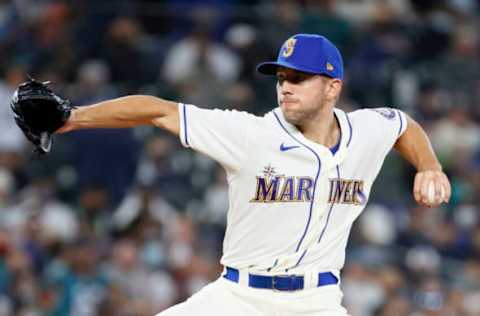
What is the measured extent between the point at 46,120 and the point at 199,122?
68 cm

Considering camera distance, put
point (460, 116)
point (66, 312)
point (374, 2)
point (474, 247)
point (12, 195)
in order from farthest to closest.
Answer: point (374, 2) → point (460, 116) → point (474, 247) → point (12, 195) → point (66, 312)

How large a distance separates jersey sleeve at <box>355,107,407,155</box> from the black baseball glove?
1.46 metres

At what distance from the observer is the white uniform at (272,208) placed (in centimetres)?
514

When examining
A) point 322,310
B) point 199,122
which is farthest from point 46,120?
point 322,310

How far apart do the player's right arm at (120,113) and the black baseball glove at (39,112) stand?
51 mm

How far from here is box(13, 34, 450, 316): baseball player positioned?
5121 mm

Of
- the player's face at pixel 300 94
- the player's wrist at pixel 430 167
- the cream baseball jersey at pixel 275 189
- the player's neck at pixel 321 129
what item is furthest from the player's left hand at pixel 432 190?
the player's face at pixel 300 94

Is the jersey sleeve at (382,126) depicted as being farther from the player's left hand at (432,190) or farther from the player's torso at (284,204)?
the player's left hand at (432,190)

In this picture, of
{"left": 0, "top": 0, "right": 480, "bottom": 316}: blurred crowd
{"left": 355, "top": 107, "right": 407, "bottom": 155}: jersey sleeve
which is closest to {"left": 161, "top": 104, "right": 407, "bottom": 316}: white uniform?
{"left": 355, "top": 107, "right": 407, "bottom": 155}: jersey sleeve

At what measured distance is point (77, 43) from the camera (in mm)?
10625

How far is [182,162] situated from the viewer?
10102 mm

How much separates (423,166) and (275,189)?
77 cm

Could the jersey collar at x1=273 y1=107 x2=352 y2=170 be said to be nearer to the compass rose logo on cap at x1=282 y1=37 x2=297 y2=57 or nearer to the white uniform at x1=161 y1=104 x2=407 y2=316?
the white uniform at x1=161 y1=104 x2=407 y2=316

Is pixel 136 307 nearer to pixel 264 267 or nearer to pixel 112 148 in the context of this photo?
pixel 112 148
